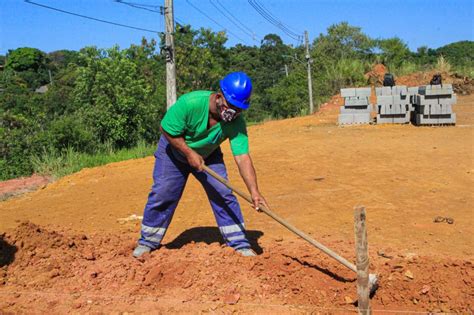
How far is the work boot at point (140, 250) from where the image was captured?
4.11 metres

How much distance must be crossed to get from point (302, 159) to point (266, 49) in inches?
1980

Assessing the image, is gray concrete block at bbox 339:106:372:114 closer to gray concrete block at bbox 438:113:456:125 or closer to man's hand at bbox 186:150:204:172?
gray concrete block at bbox 438:113:456:125

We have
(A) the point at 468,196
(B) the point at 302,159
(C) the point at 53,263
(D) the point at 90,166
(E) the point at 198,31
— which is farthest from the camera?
(E) the point at 198,31

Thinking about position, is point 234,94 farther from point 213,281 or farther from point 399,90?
point 399,90

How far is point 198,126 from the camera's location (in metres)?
3.71

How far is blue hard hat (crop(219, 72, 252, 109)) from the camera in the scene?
136 inches

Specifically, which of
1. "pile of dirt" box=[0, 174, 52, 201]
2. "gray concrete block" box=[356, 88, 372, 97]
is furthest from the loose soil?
"gray concrete block" box=[356, 88, 372, 97]

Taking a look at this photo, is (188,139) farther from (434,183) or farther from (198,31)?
(198,31)

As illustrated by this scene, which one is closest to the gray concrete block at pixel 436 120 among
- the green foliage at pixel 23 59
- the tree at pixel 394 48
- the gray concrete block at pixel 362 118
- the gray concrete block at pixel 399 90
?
the gray concrete block at pixel 399 90

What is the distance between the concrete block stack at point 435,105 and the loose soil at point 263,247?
5035 millimetres

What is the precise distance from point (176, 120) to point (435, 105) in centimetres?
1172

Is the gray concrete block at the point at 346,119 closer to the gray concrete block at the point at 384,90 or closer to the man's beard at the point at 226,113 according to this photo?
the gray concrete block at the point at 384,90

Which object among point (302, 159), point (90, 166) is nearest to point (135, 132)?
point (90, 166)

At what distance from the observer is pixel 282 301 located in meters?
3.34
